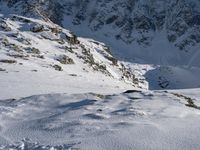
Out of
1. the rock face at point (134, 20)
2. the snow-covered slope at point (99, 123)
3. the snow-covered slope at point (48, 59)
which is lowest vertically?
the snow-covered slope at point (99, 123)

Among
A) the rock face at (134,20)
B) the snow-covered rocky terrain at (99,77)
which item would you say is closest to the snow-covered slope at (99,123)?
the snow-covered rocky terrain at (99,77)

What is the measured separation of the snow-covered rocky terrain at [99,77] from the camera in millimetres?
12359

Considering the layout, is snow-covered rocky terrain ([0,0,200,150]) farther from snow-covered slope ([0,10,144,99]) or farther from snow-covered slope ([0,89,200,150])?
snow-covered slope ([0,10,144,99])

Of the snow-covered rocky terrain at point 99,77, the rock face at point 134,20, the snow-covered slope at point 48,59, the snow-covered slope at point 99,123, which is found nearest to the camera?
the snow-covered slope at point 99,123

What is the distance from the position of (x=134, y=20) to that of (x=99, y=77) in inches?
5061

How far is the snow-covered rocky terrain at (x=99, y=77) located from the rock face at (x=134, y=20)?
0.37 m

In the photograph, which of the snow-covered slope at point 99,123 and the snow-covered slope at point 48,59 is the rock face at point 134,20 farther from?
the snow-covered slope at point 99,123

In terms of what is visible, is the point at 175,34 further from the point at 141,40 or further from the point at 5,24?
the point at 5,24

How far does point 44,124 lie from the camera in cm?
1341

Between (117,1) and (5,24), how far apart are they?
399 feet

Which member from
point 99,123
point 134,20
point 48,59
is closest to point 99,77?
point 48,59

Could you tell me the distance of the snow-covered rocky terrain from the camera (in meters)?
12.4

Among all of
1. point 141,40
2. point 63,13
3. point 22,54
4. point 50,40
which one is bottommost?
point 22,54

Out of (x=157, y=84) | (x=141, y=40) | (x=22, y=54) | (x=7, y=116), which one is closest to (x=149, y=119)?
(x=7, y=116)
